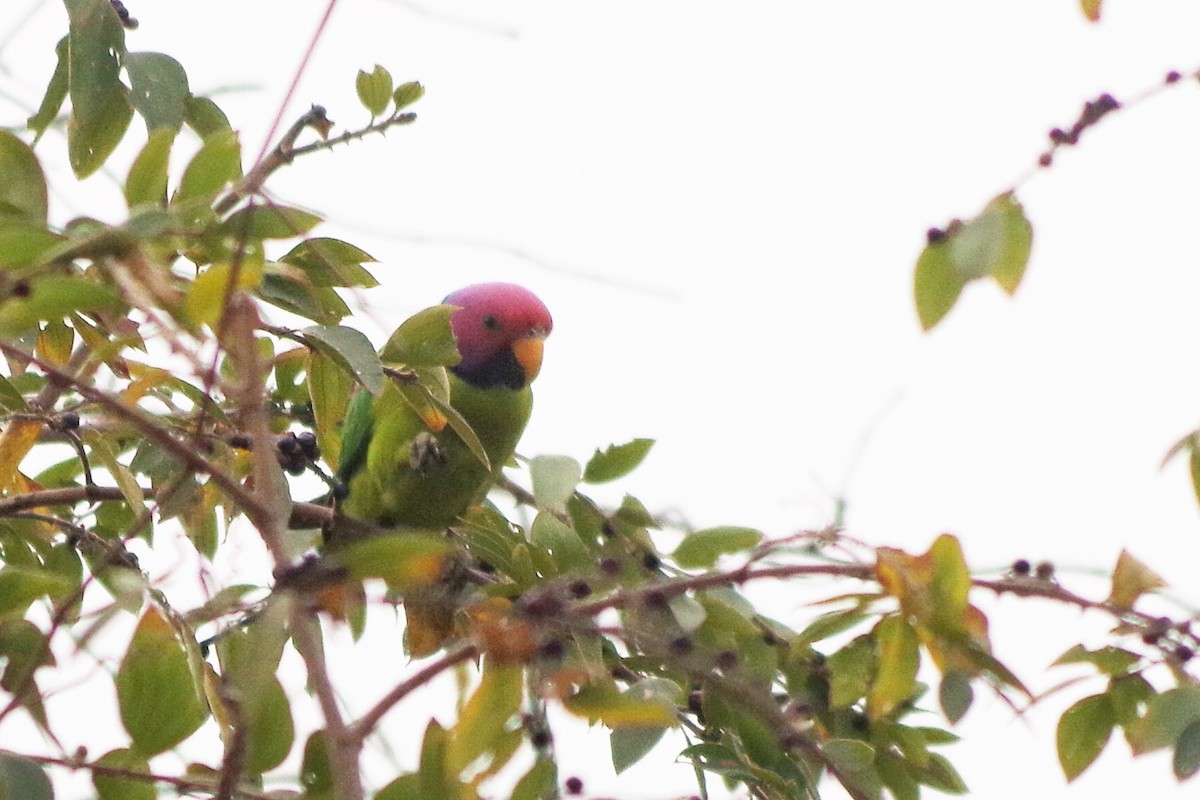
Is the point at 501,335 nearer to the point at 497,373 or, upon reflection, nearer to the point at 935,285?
the point at 497,373

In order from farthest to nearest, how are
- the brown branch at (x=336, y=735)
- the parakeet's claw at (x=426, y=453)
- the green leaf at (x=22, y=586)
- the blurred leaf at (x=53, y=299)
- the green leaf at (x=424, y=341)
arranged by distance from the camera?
1. the parakeet's claw at (x=426, y=453)
2. the green leaf at (x=424, y=341)
3. the green leaf at (x=22, y=586)
4. the blurred leaf at (x=53, y=299)
5. the brown branch at (x=336, y=735)

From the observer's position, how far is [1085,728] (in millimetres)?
1250

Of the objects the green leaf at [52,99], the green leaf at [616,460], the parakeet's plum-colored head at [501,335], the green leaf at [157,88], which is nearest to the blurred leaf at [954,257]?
the green leaf at [616,460]

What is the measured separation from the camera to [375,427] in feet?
8.86

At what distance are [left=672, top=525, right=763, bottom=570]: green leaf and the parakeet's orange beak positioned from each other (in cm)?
132

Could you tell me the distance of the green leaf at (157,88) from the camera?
1423mm

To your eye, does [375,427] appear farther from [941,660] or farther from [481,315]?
[941,660]

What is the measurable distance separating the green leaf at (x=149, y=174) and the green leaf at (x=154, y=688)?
0.36 meters

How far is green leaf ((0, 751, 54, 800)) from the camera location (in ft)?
2.95

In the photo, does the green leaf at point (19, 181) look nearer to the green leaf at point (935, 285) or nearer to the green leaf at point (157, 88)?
the green leaf at point (157, 88)

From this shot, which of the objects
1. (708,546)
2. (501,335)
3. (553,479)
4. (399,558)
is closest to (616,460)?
(553,479)

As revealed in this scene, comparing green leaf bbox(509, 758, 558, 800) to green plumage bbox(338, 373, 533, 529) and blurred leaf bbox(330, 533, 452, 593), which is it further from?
green plumage bbox(338, 373, 533, 529)

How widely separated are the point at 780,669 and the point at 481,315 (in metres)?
1.26

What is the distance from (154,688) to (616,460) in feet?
2.93
